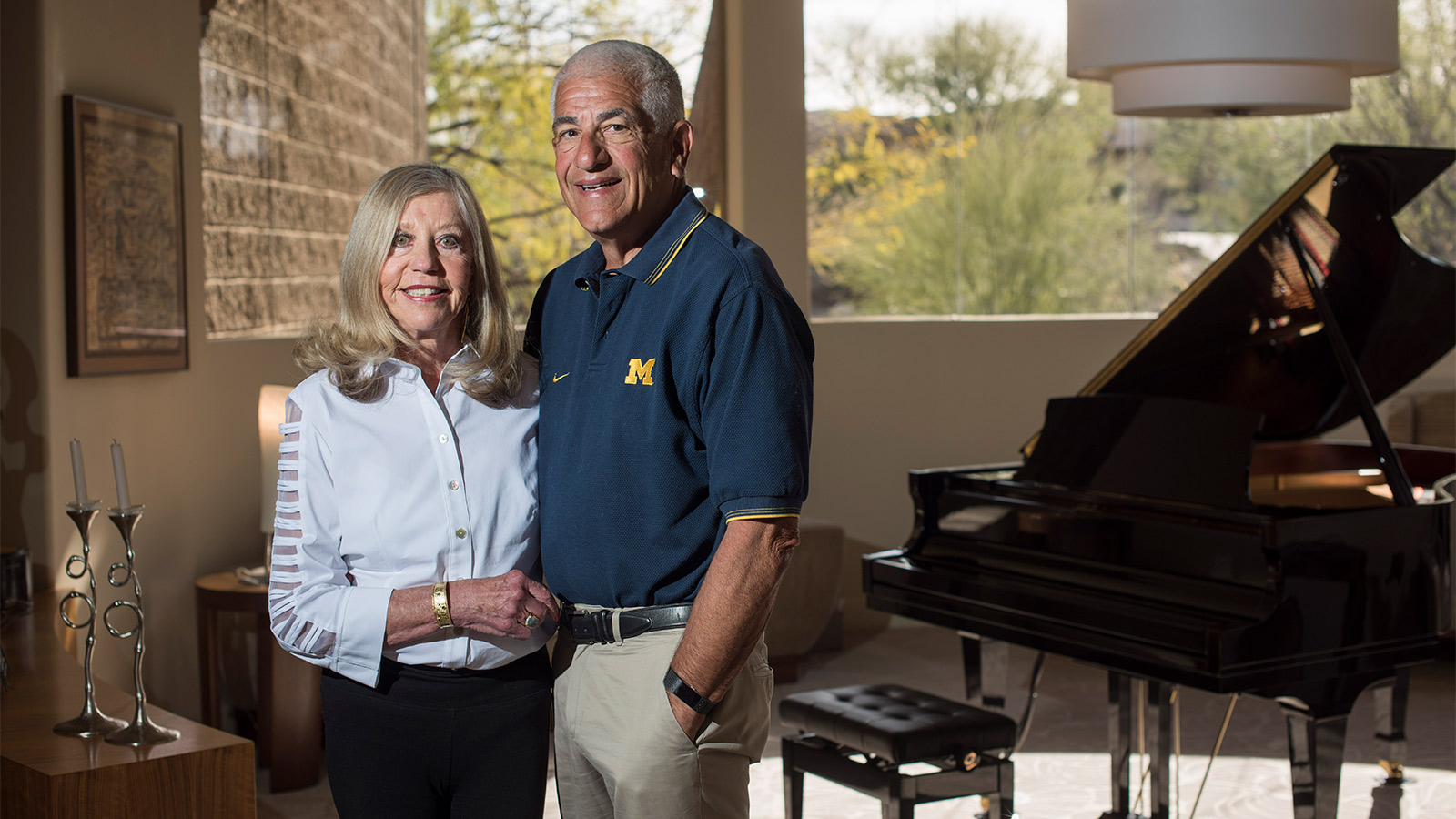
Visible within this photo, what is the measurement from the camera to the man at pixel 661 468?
69.6 inches

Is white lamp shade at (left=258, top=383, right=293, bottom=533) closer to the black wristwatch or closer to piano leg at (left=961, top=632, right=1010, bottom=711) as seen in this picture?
Answer: piano leg at (left=961, top=632, right=1010, bottom=711)

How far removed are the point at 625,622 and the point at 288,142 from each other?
366cm

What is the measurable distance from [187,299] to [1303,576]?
132 inches

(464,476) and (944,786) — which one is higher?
(464,476)

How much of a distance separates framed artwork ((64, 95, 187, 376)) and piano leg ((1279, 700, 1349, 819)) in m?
3.24

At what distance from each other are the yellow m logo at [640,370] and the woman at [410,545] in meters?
0.22

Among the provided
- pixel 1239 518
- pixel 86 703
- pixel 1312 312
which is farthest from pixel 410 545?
pixel 1312 312

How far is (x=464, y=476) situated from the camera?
1865mm

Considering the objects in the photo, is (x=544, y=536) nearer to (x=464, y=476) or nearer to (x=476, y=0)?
(x=464, y=476)

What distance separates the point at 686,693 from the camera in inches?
70.5

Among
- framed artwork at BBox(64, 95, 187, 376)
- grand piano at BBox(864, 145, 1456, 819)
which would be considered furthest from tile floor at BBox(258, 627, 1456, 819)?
framed artwork at BBox(64, 95, 187, 376)

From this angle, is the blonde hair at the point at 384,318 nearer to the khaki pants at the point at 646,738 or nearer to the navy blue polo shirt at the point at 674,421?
the navy blue polo shirt at the point at 674,421

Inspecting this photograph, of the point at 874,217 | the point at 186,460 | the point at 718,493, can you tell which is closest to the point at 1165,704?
the point at 718,493

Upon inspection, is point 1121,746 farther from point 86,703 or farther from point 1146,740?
point 86,703
